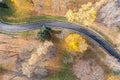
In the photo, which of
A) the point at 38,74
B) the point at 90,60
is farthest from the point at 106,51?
the point at 38,74

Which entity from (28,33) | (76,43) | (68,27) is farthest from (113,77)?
(28,33)

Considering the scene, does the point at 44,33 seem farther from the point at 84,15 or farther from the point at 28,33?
the point at 84,15

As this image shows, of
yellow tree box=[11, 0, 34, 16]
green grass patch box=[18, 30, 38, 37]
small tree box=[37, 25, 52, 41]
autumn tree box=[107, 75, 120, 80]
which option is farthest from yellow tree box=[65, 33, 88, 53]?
yellow tree box=[11, 0, 34, 16]

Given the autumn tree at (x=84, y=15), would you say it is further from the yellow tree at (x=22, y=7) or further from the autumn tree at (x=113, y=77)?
the autumn tree at (x=113, y=77)

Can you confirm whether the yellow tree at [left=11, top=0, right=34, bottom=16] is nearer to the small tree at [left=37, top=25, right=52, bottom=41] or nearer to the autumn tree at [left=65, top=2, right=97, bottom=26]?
the small tree at [left=37, top=25, right=52, bottom=41]

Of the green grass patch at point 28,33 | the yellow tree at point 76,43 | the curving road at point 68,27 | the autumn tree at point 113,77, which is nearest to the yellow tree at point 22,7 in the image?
the curving road at point 68,27
